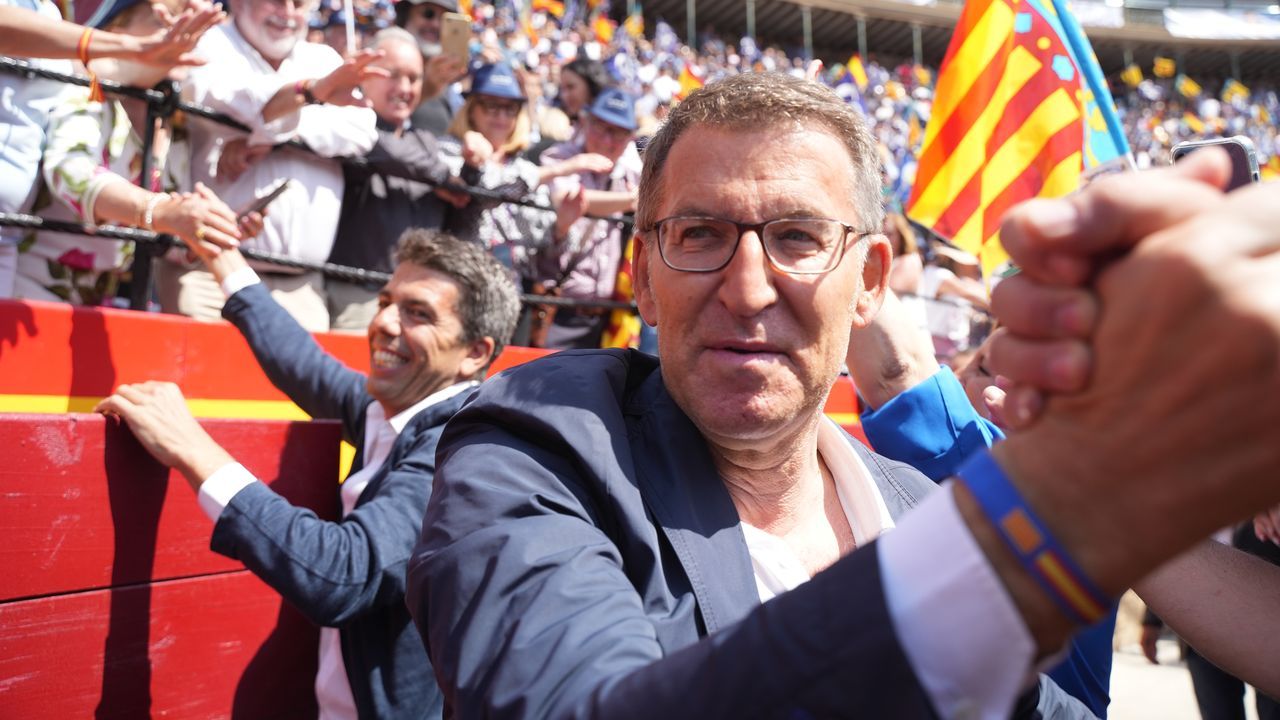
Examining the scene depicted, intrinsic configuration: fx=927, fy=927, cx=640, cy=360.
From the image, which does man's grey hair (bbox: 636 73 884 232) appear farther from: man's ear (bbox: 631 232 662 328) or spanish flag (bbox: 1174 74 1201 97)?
spanish flag (bbox: 1174 74 1201 97)

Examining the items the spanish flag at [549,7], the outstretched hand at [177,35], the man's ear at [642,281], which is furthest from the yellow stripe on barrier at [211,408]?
the spanish flag at [549,7]

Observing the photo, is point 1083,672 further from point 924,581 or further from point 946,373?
point 924,581

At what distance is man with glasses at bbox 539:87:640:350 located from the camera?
14.7 ft

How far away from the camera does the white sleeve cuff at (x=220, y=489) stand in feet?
6.97

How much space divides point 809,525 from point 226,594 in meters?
1.70

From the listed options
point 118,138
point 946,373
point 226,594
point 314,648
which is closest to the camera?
point 946,373

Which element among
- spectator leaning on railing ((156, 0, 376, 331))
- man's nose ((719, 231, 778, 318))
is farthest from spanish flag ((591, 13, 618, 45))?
man's nose ((719, 231, 778, 318))

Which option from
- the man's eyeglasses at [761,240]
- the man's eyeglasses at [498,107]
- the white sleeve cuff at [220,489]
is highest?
the man's eyeglasses at [498,107]

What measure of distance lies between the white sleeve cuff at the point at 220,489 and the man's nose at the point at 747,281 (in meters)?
1.35

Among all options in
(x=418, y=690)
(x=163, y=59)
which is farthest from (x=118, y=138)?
(x=418, y=690)

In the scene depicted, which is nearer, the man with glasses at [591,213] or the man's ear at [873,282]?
the man's ear at [873,282]

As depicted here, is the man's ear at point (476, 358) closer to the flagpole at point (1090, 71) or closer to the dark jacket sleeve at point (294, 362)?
the dark jacket sleeve at point (294, 362)

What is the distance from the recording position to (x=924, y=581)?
27.0 inches

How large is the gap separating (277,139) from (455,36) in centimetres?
162
